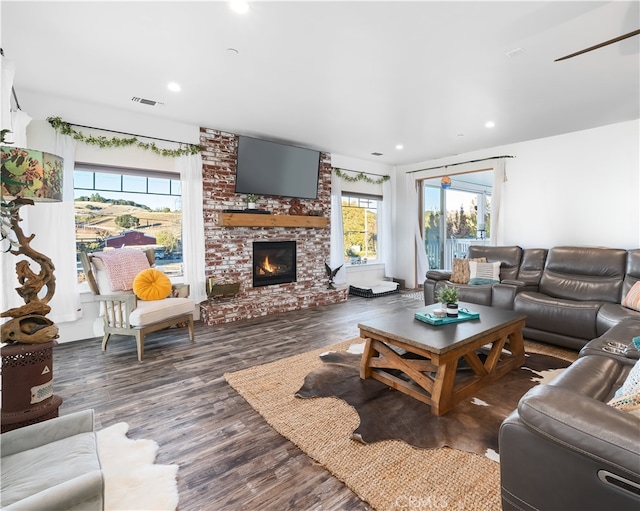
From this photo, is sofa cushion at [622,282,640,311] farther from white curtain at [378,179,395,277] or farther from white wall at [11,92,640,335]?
white curtain at [378,179,395,277]

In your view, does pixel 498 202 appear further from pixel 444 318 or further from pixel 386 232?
pixel 444 318

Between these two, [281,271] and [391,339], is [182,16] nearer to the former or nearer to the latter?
[391,339]

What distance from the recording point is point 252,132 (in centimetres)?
473

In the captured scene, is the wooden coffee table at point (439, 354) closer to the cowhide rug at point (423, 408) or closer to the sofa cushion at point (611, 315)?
the cowhide rug at point (423, 408)

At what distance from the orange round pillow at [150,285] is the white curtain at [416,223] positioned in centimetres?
491

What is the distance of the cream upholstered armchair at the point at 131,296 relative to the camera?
3.19 meters

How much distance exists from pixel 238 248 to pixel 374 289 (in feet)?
8.96

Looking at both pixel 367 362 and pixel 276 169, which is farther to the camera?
pixel 276 169

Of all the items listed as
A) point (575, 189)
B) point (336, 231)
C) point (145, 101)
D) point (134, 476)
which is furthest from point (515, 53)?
point (336, 231)

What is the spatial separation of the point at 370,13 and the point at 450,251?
659cm

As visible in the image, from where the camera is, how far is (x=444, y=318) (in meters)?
2.67

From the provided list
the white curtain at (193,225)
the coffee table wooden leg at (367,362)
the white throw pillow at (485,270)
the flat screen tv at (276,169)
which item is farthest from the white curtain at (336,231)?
the coffee table wooden leg at (367,362)

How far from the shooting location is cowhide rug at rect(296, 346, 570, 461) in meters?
1.89

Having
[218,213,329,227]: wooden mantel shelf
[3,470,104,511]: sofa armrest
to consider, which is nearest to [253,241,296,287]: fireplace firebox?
[218,213,329,227]: wooden mantel shelf
